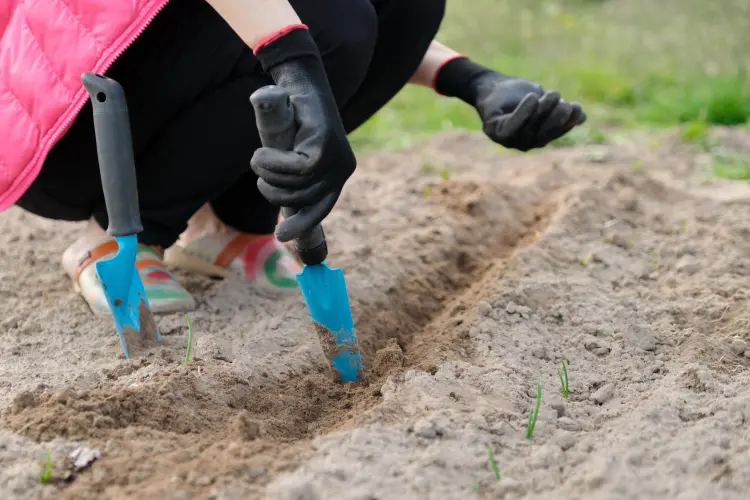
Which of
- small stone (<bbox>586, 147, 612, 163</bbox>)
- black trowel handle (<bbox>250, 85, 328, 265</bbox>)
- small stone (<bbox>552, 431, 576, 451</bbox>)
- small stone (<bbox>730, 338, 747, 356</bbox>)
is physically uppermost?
black trowel handle (<bbox>250, 85, 328, 265</bbox>)

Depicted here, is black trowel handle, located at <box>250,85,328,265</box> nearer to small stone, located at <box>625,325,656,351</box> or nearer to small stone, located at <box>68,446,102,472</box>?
small stone, located at <box>68,446,102,472</box>

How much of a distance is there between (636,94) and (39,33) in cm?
320

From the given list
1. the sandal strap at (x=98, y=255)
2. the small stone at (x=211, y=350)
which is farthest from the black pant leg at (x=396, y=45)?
the small stone at (x=211, y=350)

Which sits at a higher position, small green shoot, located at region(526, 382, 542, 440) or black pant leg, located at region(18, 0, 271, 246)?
black pant leg, located at region(18, 0, 271, 246)

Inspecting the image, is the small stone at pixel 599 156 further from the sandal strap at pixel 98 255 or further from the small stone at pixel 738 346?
the sandal strap at pixel 98 255

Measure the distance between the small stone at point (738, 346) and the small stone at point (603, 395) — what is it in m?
0.32

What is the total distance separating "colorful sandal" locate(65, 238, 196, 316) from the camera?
2014 mm

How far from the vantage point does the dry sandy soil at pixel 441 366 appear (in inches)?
54.5

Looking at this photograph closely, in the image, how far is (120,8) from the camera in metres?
1.71

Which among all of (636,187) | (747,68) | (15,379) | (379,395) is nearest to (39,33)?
(15,379)

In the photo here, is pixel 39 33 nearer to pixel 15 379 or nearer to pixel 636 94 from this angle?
pixel 15 379

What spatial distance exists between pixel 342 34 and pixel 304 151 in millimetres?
565

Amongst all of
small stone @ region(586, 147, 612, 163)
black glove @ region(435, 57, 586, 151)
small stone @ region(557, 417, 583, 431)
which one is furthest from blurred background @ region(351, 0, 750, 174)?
small stone @ region(557, 417, 583, 431)

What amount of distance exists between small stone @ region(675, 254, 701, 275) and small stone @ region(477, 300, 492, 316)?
594 mm
